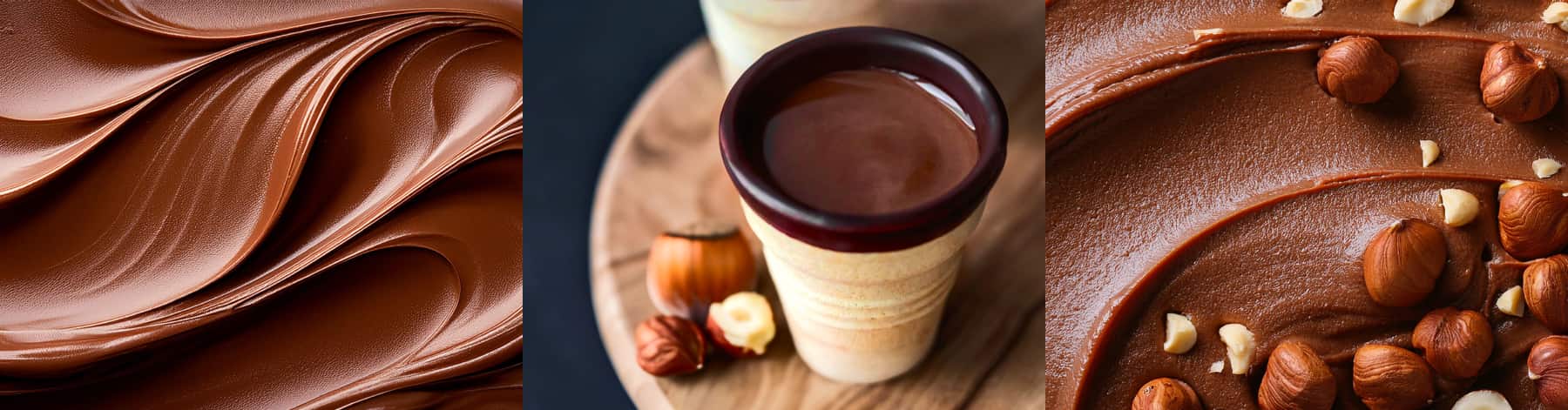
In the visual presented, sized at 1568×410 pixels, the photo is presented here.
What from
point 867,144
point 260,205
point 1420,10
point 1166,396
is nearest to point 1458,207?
point 1420,10

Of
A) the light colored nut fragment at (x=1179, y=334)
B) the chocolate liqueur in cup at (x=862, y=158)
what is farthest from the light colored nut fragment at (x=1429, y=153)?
the chocolate liqueur in cup at (x=862, y=158)

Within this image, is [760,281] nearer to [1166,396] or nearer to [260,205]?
[1166,396]

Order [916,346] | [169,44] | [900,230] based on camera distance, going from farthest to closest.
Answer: [169,44]
[916,346]
[900,230]

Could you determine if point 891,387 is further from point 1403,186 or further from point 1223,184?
point 1403,186

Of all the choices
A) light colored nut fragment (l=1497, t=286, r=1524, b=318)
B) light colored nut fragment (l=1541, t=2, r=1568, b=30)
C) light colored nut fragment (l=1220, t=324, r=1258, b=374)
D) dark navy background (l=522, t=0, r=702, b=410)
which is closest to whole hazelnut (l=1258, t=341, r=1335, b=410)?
light colored nut fragment (l=1220, t=324, r=1258, b=374)

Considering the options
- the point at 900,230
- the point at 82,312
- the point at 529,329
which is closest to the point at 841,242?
the point at 900,230

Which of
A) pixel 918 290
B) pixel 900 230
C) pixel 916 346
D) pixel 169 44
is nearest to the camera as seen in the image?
pixel 900 230
